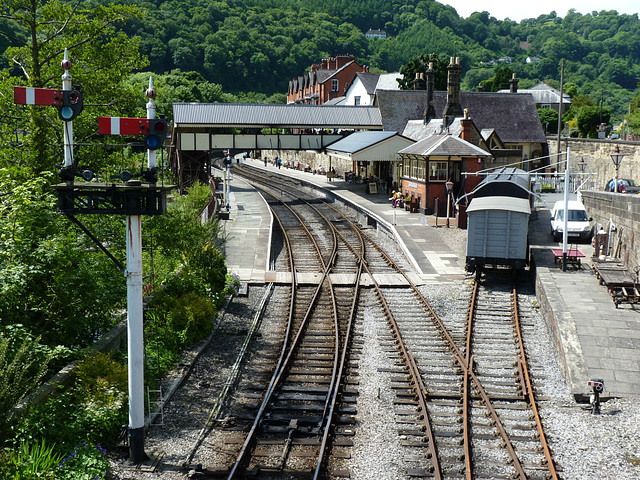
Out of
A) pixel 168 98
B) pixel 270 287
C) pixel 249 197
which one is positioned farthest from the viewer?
pixel 168 98

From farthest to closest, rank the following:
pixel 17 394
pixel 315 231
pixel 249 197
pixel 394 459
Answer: pixel 249 197
pixel 315 231
pixel 394 459
pixel 17 394

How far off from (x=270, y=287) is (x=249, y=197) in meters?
25.5

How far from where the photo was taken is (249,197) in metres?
45.7

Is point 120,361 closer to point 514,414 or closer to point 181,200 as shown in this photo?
point 514,414

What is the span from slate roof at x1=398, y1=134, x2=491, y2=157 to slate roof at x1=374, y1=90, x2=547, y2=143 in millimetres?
14204

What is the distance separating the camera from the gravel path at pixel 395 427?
31.9 ft

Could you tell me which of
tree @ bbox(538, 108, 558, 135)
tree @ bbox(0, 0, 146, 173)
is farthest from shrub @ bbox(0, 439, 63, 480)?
tree @ bbox(538, 108, 558, 135)

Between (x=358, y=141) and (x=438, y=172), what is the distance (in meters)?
11.1

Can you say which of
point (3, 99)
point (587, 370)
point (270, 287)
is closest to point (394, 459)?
point (587, 370)

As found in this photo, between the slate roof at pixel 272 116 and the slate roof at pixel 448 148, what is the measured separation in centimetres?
1308

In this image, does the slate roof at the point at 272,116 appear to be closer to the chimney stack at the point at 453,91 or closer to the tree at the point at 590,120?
the chimney stack at the point at 453,91

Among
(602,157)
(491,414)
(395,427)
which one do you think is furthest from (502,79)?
(395,427)

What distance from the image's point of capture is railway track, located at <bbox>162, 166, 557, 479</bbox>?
9984 millimetres

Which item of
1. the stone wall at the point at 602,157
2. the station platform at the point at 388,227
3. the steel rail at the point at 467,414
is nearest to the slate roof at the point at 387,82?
the stone wall at the point at 602,157
